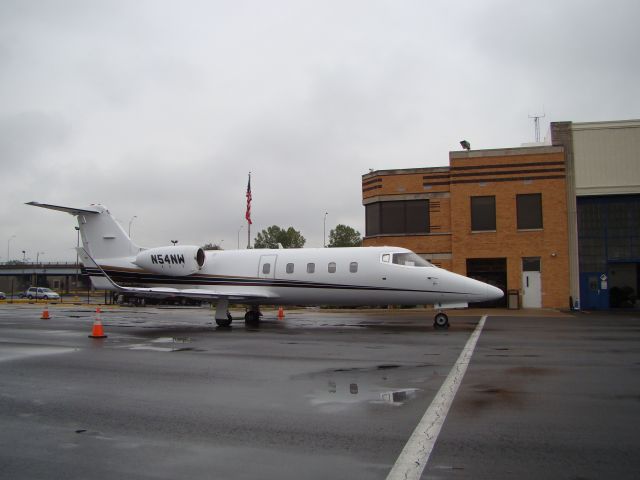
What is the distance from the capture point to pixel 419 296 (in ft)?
63.1

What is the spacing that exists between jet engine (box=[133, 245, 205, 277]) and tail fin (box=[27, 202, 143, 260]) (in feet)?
4.39

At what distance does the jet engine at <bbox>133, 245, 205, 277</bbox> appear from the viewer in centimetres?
2227

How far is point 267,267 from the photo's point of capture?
2186cm

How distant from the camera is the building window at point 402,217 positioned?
1337 inches

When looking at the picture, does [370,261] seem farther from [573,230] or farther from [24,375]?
[573,230]

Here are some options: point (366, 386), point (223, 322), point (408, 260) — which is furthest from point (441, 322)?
point (366, 386)

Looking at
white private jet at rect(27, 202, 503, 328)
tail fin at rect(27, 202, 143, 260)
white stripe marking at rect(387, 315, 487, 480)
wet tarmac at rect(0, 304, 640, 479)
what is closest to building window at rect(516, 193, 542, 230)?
white private jet at rect(27, 202, 503, 328)

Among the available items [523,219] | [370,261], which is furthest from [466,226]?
[370,261]

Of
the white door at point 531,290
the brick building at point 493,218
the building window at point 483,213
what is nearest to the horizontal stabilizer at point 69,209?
the brick building at point 493,218

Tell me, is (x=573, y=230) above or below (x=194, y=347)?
above

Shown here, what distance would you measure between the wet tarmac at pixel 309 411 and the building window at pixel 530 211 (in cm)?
1965

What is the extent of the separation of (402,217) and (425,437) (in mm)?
29108

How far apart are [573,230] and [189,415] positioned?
1176 inches

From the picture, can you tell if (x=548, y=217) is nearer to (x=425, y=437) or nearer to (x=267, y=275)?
(x=267, y=275)
